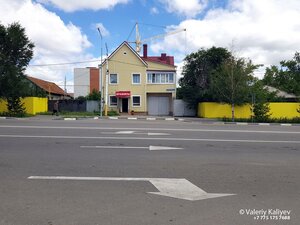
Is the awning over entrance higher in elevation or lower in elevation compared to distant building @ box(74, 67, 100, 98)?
lower

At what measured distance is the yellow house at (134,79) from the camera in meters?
44.7

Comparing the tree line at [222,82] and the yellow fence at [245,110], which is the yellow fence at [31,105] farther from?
the yellow fence at [245,110]

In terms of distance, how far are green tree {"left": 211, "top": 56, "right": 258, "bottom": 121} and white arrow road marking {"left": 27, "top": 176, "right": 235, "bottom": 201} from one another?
25.2 meters

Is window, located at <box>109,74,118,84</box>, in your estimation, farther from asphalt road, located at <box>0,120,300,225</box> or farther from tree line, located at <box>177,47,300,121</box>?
asphalt road, located at <box>0,120,300,225</box>

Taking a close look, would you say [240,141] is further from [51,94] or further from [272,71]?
[272,71]

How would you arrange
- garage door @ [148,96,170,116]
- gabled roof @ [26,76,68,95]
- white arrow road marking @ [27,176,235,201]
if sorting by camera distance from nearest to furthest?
white arrow road marking @ [27,176,235,201], garage door @ [148,96,170,116], gabled roof @ [26,76,68,95]

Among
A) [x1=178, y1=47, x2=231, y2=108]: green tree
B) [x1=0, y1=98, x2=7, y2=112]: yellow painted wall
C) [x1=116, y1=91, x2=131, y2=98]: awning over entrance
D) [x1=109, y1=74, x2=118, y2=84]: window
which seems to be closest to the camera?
[x1=0, y1=98, x2=7, y2=112]: yellow painted wall

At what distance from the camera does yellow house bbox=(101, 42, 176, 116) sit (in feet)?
147

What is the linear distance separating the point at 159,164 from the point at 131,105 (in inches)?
1430

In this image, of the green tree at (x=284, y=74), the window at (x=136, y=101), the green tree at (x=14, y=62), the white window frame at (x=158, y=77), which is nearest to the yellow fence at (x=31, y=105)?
the green tree at (x=14, y=62)

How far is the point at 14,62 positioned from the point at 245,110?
951 inches

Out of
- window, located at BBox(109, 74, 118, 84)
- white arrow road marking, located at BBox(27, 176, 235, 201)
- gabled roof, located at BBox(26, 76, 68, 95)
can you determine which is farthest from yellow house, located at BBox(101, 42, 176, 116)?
white arrow road marking, located at BBox(27, 176, 235, 201)

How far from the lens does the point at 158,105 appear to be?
45812 millimetres

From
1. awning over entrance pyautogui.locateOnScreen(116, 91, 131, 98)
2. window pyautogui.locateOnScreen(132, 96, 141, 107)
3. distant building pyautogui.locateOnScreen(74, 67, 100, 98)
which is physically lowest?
window pyautogui.locateOnScreen(132, 96, 141, 107)
